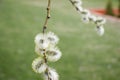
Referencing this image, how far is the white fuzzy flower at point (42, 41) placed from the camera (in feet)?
5.06

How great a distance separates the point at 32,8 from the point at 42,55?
58.7 ft

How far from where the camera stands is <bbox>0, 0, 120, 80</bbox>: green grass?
830 cm

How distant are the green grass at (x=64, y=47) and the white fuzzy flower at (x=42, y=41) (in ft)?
19.8

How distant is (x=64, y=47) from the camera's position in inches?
437

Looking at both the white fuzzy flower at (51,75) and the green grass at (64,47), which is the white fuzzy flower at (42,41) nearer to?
the white fuzzy flower at (51,75)

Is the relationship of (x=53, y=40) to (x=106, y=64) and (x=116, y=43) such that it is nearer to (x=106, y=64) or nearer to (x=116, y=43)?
(x=106, y=64)

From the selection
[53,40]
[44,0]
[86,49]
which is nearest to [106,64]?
[86,49]

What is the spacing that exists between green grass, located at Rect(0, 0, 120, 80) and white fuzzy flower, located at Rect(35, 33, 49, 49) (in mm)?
6045


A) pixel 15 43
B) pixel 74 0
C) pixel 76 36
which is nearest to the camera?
pixel 74 0

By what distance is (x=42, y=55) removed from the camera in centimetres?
155

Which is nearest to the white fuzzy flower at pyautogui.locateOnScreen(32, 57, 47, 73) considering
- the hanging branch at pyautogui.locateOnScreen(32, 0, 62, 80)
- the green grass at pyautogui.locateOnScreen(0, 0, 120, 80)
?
the hanging branch at pyautogui.locateOnScreen(32, 0, 62, 80)

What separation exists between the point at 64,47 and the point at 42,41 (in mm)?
9548

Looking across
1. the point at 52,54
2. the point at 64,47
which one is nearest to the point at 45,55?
the point at 52,54

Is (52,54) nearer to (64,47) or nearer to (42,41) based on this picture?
(42,41)
